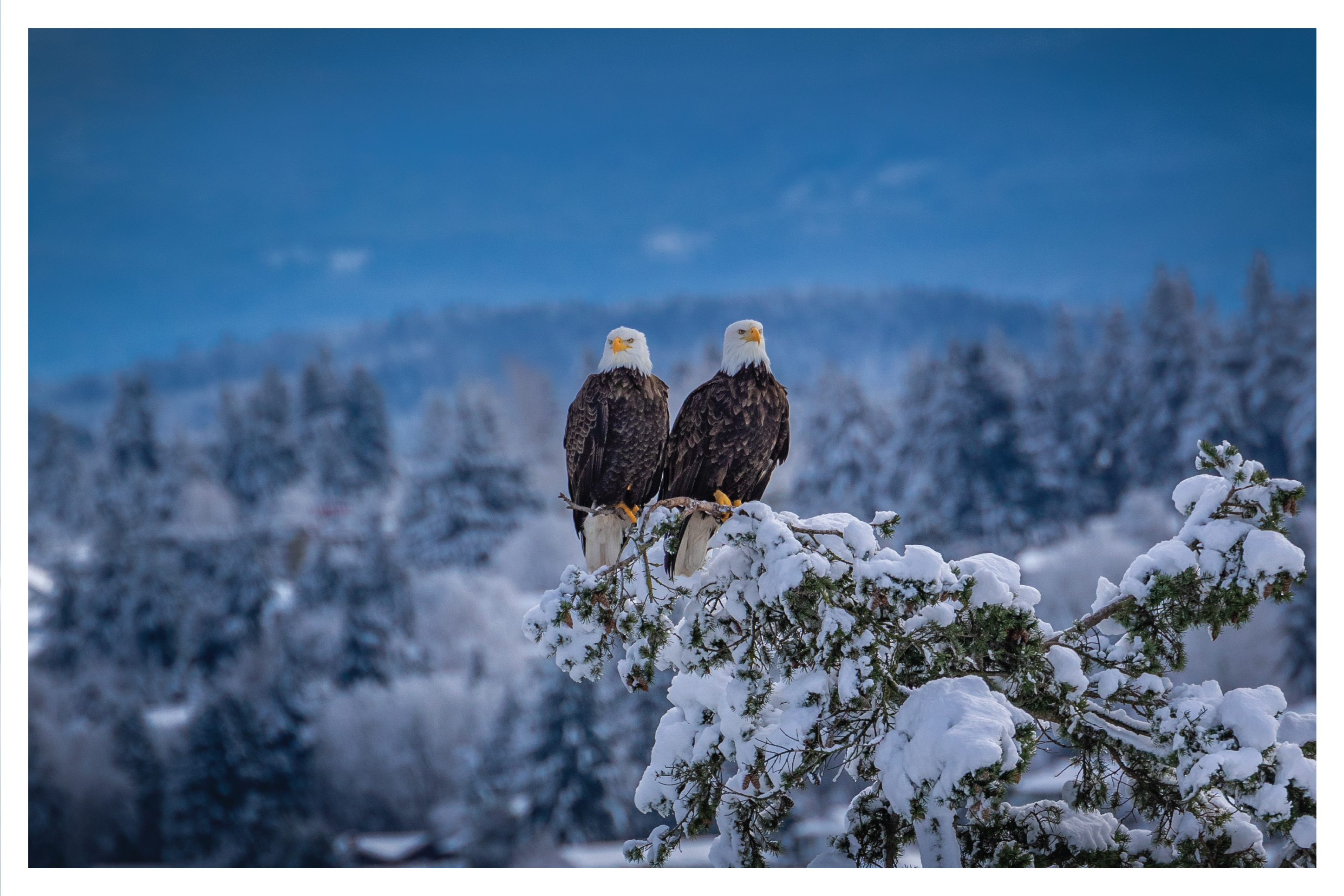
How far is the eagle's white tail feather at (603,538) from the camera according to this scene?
13.9ft

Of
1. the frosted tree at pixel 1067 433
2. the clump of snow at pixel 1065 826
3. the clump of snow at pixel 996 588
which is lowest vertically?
the clump of snow at pixel 1065 826

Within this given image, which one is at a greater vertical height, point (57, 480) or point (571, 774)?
point (57, 480)

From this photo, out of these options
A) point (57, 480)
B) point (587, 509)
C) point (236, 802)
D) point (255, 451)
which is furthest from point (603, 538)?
point (255, 451)

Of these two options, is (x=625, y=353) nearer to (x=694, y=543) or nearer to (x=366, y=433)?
(x=694, y=543)

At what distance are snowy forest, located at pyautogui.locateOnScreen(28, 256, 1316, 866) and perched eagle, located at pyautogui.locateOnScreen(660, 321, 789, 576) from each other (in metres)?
11.2

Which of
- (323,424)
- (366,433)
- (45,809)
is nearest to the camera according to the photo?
(45,809)

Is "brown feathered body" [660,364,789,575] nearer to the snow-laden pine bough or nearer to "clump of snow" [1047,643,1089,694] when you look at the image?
the snow-laden pine bough

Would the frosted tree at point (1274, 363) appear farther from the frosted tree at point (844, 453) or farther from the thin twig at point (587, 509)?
the thin twig at point (587, 509)

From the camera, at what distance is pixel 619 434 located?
3.99 metres

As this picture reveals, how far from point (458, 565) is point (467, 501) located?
194cm

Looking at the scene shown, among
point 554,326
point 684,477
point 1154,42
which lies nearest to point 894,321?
point 554,326

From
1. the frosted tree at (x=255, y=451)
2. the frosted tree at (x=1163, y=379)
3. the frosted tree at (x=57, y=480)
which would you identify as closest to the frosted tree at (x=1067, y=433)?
the frosted tree at (x=1163, y=379)

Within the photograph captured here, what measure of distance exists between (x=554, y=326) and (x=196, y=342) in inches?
425

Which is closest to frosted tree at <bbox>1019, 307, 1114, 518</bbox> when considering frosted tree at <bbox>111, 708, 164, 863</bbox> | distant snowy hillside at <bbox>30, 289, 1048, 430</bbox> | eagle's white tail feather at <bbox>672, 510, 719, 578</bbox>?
distant snowy hillside at <bbox>30, 289, 1048, 430</bbox>
